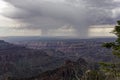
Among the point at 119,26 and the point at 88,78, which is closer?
the point at 119,26

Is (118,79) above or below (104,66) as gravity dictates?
below

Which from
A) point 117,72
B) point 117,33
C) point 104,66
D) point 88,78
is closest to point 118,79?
point 117,72

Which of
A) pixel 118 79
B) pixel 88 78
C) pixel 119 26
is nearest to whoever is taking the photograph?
pixel 119 26

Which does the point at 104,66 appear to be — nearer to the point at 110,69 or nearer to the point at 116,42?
the point at 110,69

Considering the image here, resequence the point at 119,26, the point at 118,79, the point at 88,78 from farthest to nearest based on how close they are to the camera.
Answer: the point at 88,78
the point at 118,79
the point at 119,26

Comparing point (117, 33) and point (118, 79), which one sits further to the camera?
point (118, 79)

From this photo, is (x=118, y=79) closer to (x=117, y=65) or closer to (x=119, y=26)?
(x=117, y=65)

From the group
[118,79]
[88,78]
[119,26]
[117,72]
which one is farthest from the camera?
[88,78]

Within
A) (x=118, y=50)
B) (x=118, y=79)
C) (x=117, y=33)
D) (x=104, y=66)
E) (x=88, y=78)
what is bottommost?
(x=88, y=78)

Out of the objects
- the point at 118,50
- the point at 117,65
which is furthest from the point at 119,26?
the point at 117,65
